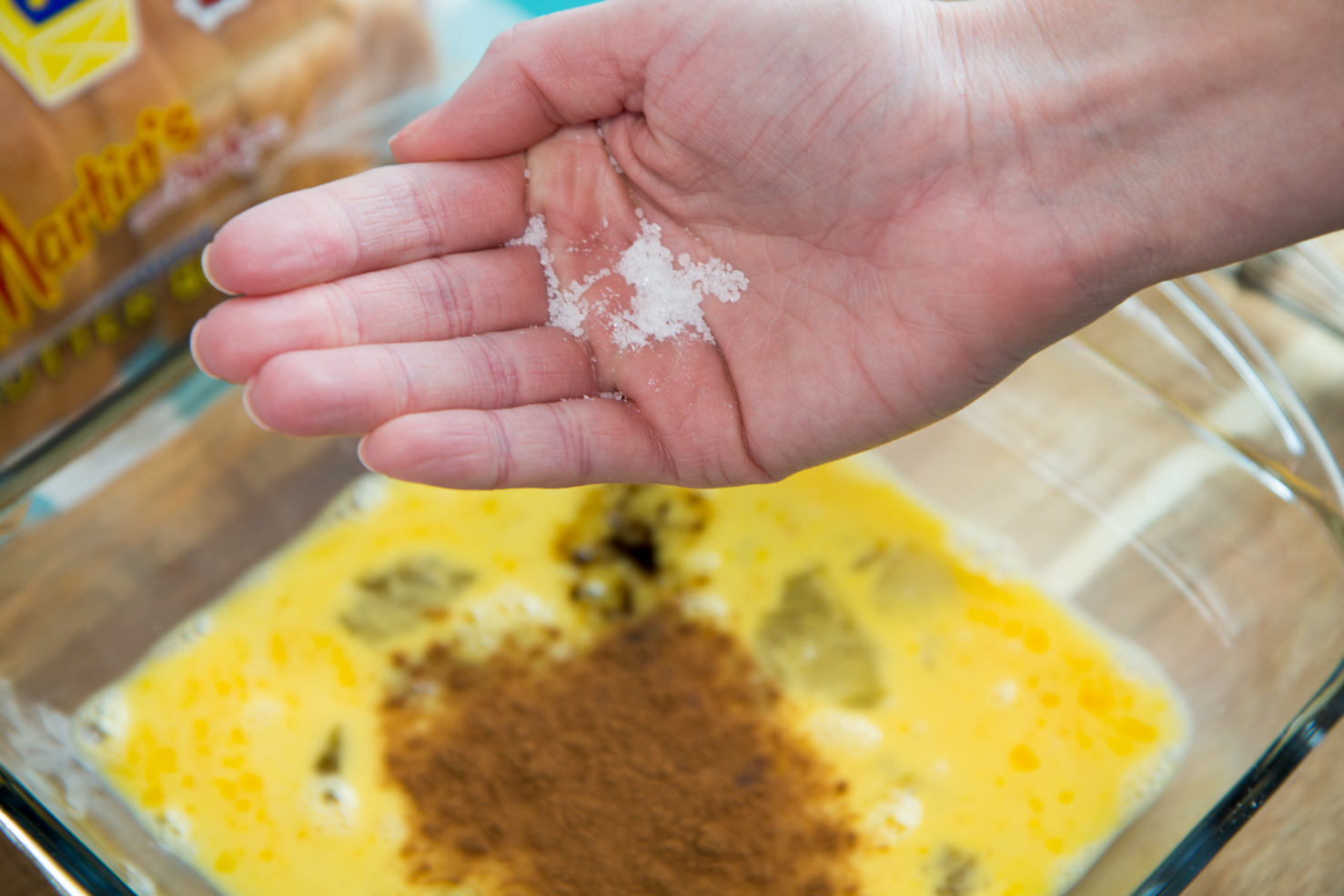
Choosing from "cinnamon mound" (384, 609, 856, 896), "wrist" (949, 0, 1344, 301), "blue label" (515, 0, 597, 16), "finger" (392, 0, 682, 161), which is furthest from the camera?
"blue label" (515, 0, 597, 16)

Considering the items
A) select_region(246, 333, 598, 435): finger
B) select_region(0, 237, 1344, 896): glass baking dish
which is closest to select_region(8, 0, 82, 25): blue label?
select_region(0, 237, 1344, 896): glass baking dish

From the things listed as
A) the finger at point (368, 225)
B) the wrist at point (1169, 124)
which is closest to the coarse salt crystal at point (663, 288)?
the finger at point (368, 225)

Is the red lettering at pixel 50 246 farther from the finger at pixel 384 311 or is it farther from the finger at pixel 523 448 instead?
the finger at pixel 523 448

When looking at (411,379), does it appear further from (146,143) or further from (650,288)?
(146,143)

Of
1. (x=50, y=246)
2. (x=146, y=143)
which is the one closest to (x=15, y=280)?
(x=50, y=246)

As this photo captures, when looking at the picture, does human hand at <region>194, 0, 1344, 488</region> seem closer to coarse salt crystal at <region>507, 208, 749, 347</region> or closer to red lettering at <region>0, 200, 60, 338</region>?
coarse salt crystal at <region>507, 208, 749, 347</region>

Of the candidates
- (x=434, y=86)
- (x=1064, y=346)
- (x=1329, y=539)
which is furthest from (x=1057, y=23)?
(x=434, y=86)
